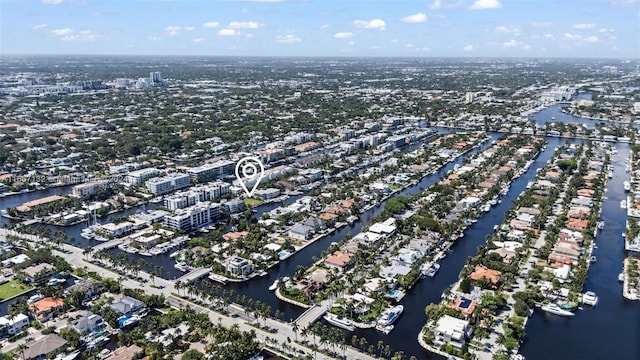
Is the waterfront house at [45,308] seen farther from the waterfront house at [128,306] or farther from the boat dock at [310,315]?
the boat dock at [310,315]

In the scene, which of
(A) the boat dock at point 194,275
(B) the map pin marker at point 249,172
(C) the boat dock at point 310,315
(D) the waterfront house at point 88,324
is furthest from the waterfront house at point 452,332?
(B) the map pin marker at point 249,172

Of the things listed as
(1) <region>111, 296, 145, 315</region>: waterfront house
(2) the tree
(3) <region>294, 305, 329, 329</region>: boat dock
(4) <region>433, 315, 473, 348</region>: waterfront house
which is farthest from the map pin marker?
(4) <region>433, 315, 473, 348</region>: waterfront house

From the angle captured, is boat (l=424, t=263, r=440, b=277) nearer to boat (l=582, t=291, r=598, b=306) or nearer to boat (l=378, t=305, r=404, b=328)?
boat (l=378, t=305, r=404, b=328)

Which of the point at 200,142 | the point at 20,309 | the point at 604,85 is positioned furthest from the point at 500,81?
the point at 20,309

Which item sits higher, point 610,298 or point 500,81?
point 500,81

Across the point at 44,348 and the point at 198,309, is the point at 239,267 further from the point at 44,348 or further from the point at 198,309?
the point at 44,348

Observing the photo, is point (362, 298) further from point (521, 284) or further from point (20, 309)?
point (20, 309)

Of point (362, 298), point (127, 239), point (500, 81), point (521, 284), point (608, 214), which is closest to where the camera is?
point (362, 298)
